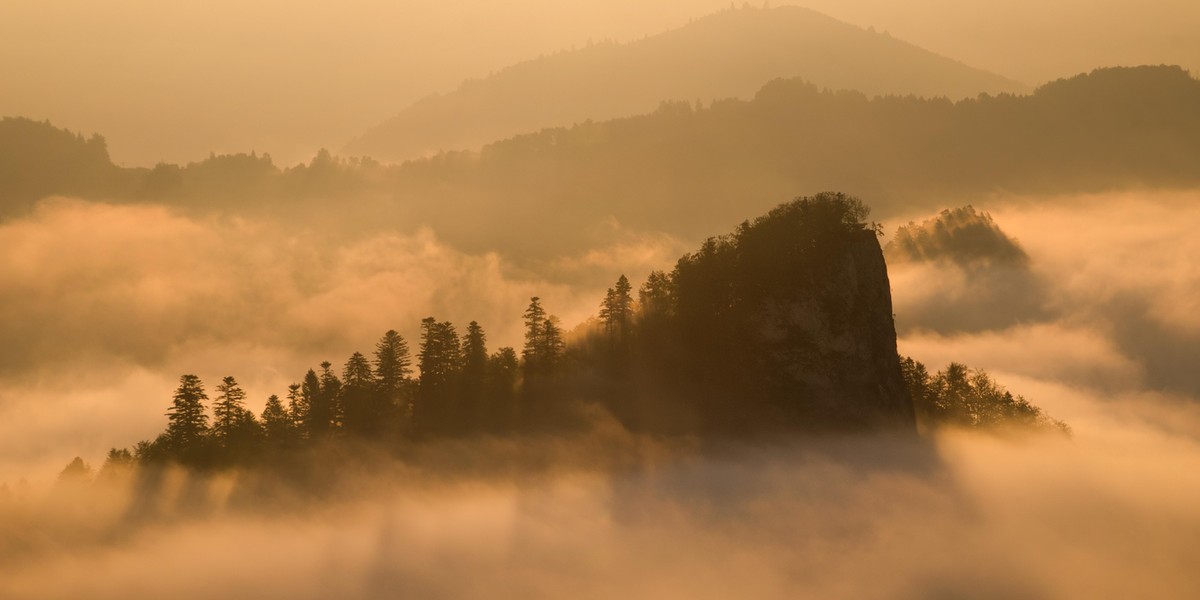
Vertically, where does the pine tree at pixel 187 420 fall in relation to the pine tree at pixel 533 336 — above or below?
below

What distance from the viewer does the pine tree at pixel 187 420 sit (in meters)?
109

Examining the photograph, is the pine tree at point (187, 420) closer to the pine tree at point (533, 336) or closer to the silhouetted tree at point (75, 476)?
the silhouetted tree at point (75, 476)

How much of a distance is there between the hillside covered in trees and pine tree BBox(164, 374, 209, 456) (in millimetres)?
417

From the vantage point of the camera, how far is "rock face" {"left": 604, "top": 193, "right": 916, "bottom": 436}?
11688 centimetres

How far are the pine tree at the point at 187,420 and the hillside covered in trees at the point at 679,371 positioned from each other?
1.37ft

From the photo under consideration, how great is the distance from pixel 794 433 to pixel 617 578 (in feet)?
173

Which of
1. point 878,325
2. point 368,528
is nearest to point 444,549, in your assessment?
point 368,528

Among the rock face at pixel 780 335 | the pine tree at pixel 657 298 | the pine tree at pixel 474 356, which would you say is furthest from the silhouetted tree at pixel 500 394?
the pine tree at pixel 657 298

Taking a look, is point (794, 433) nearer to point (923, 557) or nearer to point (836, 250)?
point (836, 250)

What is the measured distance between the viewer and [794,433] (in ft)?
390

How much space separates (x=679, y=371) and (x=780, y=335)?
46.3ft

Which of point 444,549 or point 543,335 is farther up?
point 543,335

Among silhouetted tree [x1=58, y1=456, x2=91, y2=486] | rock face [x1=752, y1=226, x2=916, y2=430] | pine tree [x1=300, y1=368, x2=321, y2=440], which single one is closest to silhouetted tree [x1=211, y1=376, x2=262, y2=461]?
pine tree [x1=300, y1=368, x2=321, y2=440]

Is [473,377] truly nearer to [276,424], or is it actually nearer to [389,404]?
[389,404]
